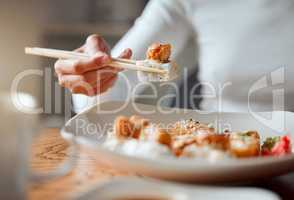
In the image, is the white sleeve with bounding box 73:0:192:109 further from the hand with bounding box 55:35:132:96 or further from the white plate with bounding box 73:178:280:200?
the white plate with bounding box 73:178:280:200

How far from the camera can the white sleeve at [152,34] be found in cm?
169

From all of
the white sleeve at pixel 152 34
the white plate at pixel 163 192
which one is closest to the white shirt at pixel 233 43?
the white sleeve at pixel 152 34

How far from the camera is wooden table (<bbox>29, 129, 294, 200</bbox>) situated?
0.72m

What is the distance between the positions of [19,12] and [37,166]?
8.67 feet

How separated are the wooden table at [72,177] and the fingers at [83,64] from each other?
0.55ft

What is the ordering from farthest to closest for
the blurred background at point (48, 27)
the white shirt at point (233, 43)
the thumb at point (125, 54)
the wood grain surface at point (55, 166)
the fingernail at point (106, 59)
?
1. the blurred background at point (48, 27)
2. the white shirt at point (233, 43)
3. the thumb at point (125, 54)
4. the fingernail at point (106, 59)
5. the wood grain surface at point (55, 166)

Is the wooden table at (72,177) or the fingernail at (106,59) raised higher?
the fingernail at (106,59)

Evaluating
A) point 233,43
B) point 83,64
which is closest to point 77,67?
point 83,64

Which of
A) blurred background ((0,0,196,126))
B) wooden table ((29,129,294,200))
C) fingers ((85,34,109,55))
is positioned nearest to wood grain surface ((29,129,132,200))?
wooden table ((29,129,294,200))

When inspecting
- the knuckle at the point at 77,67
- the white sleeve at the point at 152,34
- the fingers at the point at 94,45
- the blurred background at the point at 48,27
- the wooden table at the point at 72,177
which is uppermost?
the blurred background at the point at 48,27

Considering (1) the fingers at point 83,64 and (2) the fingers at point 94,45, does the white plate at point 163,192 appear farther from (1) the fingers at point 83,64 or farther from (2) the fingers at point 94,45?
(2) the fingers at point 94,45

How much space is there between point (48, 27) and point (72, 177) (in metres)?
2.56

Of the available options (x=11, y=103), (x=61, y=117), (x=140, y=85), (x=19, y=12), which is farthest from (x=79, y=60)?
(x=19, y=12)

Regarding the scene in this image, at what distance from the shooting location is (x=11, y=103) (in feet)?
2.19
